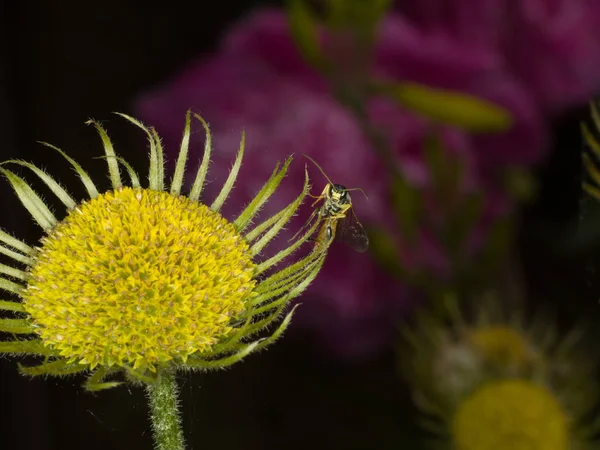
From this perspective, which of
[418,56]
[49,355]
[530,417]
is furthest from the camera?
[418,56]

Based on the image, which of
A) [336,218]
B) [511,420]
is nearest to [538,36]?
[511,420]

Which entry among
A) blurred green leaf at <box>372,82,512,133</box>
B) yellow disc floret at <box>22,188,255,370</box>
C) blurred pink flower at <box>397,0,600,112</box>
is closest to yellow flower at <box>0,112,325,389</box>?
yellow disc floret at <box>22,188,255,370</box>

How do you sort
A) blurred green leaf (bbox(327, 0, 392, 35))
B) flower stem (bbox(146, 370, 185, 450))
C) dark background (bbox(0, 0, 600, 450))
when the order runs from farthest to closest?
1. dark background (bbox(0, 0, 600, 450))
2. blurred green leaf (bbox(327, 0, 392, 35))
3. flower stem (bbox(146, 370, 185, 450))

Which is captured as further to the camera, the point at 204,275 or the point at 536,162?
the point at 536,162

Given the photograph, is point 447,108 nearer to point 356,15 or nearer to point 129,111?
point 356,15

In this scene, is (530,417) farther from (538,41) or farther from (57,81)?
(57,81)

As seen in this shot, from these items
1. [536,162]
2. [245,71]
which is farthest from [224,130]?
[536,162]

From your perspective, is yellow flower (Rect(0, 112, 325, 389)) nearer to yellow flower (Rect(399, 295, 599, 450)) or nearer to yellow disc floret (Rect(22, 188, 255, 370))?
yellow disc floret (Rect(22, 188, 255, 370))
